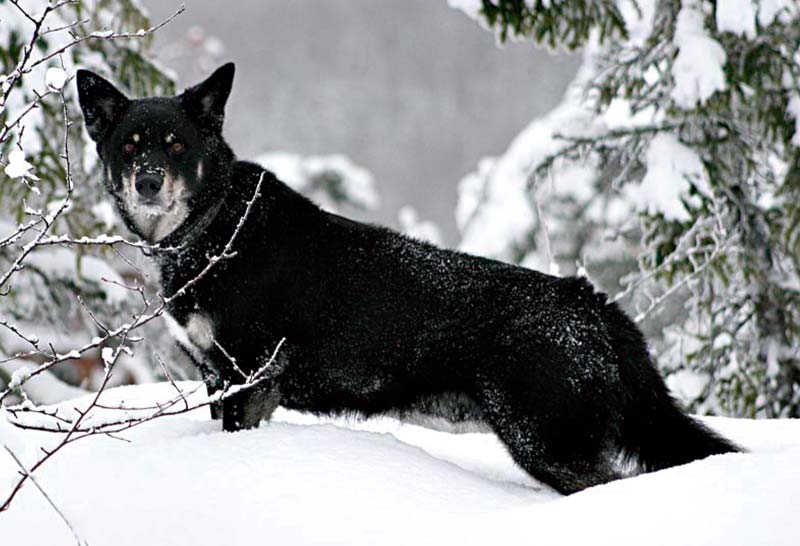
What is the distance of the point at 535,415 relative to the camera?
4660 millimetres

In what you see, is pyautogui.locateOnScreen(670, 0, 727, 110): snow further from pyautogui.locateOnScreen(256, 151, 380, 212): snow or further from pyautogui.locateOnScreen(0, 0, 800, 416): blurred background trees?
pyautogui.locateOnScreen(256, 151, 380, 212): snow

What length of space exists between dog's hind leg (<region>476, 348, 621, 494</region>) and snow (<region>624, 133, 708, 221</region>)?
367 centimetres

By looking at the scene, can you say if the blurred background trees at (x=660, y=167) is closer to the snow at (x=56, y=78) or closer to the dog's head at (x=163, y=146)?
the dog's head at (x=163, y=146)

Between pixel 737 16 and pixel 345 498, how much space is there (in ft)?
17.5

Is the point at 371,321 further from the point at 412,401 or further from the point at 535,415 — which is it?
the point at 535,415

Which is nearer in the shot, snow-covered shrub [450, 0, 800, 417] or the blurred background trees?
the blurred background trees

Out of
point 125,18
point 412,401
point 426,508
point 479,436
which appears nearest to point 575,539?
point 426,508

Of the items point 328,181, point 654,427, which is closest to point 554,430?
point 654,427

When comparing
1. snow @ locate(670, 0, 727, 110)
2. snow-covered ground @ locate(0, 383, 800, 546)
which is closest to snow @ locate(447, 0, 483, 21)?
snow @ locate(670, 0, 727, 110)

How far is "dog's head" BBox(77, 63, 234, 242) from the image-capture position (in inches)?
207

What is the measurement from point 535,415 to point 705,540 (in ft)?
4.84

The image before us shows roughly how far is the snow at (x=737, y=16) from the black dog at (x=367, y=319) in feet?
11.4

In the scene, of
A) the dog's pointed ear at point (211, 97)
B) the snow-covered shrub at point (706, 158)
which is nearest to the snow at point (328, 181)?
the snow-covered shrub at point (706, 158)

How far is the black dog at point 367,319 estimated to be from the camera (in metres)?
4.69
